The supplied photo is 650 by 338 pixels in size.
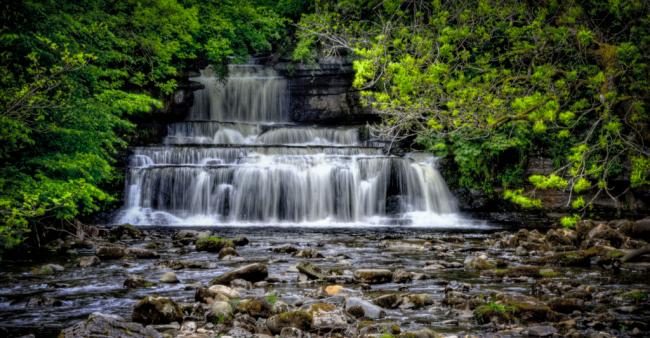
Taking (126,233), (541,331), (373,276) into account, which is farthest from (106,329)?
(126,233)

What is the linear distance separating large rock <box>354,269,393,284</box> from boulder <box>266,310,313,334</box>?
300cm

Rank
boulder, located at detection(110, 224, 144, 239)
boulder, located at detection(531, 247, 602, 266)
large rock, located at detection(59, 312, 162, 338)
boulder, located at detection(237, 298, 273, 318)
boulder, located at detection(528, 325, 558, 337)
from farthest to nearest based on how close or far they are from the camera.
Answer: boulder, located at detection(110, 224, 144, 239), boulder, located at detection(531, 247, 602, 266), boulder, located at detection(237, 298, 273, 318), boulder, located at detection(528, 325, 558, 337), large rock, located at detection(59, 312, 162, 338)

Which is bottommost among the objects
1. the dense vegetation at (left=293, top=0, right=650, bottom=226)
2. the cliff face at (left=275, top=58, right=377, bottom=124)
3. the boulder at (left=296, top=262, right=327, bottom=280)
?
the boulder at (left=296, top=262, right=327, bottom=280)

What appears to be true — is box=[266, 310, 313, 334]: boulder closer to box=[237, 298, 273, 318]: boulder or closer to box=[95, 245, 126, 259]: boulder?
box=[237, 298, 273, 318]: boulder

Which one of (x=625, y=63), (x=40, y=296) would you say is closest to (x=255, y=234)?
(x=40, y=296)

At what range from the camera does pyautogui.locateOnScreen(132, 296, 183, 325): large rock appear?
6.30 meters

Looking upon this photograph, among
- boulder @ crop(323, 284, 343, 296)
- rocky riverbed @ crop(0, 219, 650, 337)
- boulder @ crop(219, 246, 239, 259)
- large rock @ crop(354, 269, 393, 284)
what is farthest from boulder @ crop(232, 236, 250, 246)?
boulder @ crop(323, 284, 343, 296)

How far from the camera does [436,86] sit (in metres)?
8.52

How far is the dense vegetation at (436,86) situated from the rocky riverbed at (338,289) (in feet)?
3.94

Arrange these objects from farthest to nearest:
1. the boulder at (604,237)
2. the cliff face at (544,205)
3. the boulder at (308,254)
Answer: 1. the cliff face at (544,205)
2. the boulder at (604,237)
3. the boulder at (308,254)

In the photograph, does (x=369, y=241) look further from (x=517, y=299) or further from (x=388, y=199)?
(x=517, y=299)

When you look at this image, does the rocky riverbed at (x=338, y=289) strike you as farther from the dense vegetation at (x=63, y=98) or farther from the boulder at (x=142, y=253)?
the dense vegetation at (x=63, y=98)

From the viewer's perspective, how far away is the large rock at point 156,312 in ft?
20.7

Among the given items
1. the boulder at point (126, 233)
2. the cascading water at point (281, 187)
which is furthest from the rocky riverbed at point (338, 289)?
the cascading water at point (281, 187)
